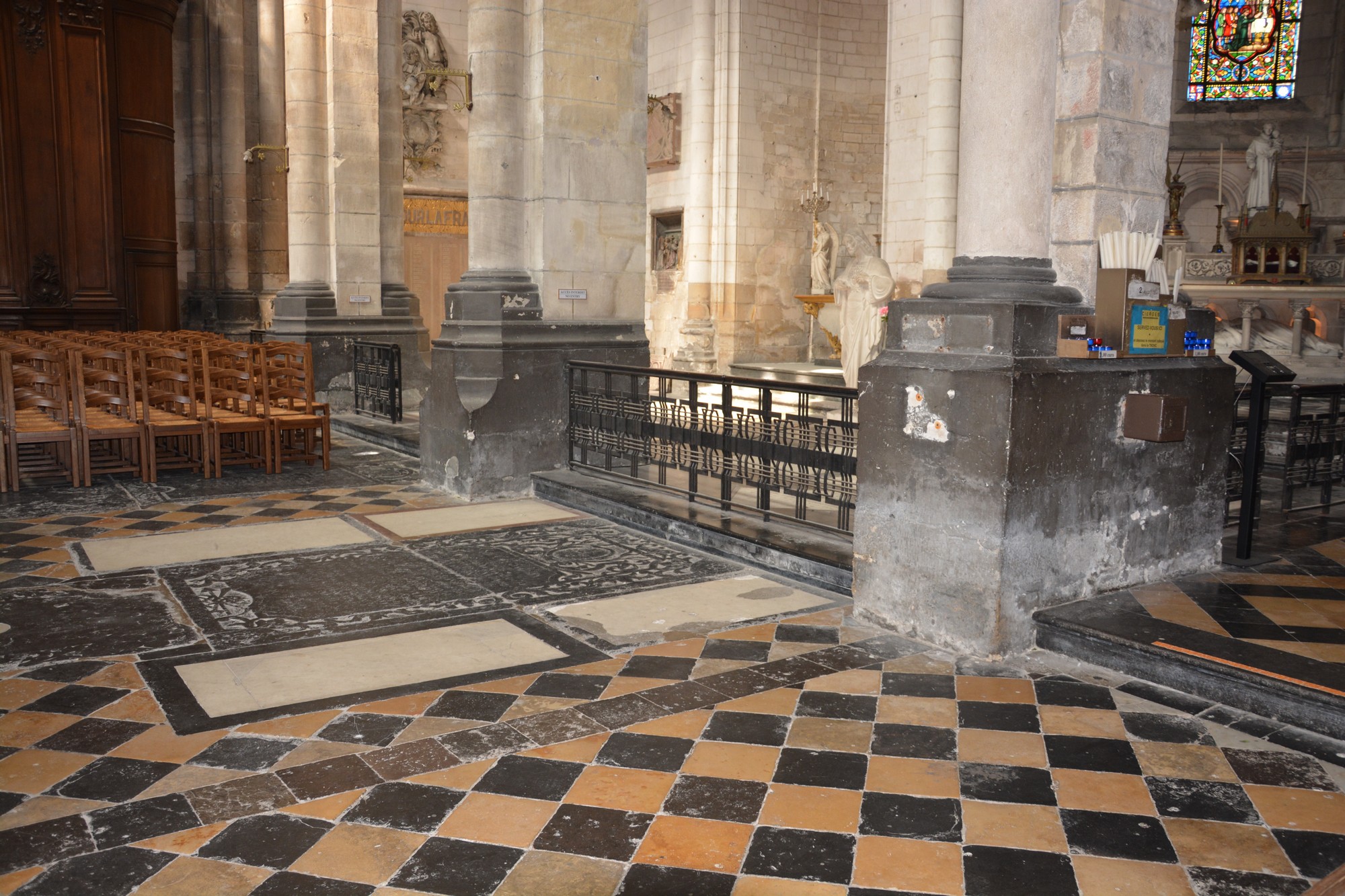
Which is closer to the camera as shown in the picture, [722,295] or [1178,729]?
[1178,729]

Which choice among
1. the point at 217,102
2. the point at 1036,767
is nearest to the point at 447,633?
the point at 1036,767

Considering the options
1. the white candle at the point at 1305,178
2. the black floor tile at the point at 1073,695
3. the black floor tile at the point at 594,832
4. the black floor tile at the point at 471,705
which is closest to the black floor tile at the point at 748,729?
the black floor tile at the point at 594,832

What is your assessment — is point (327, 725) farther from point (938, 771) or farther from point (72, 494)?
point (72, 494)

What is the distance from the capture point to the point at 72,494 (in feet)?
23.0

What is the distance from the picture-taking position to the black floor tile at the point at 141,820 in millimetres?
2635

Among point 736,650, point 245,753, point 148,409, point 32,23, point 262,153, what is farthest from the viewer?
point 262,153

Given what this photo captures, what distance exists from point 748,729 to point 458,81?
51.9ft

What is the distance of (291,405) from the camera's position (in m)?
8.45

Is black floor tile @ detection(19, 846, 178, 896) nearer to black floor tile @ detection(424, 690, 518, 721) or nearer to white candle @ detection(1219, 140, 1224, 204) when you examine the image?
black floor tile @ detection(424, 690, 518, 721)

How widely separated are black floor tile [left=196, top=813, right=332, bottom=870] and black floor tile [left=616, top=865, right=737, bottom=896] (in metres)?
0.80

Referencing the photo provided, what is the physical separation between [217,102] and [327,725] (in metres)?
13.6

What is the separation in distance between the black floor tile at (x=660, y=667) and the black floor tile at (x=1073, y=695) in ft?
3.97

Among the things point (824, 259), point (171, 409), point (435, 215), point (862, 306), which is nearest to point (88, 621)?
point (171, 409)

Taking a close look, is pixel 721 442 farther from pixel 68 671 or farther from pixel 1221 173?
pixel 1221 173
